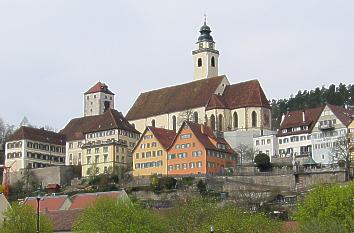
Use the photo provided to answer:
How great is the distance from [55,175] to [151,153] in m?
15.0

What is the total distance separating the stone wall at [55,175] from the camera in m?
117

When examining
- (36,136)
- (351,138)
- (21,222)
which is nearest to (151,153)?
(36,136)

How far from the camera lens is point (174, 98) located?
A: 132 metres

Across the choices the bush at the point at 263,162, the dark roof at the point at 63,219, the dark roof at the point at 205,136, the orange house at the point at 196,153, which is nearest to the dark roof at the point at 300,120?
the dark roof at the point at 205,136

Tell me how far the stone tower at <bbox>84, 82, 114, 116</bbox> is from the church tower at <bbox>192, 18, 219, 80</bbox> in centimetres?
1828

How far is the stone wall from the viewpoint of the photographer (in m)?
117

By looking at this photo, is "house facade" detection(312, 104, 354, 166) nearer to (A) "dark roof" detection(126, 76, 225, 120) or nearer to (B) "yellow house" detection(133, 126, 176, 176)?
(B) "yellow house" detection(133, 126, 176, 176)

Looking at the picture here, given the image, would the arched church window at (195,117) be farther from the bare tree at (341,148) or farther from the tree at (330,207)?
the tree at (330,207)

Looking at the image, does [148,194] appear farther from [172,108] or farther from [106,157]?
[172,108]

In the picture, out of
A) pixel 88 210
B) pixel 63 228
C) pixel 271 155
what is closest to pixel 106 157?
pixel 271 155

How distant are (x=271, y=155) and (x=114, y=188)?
76.3ft

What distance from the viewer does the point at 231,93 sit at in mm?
124875

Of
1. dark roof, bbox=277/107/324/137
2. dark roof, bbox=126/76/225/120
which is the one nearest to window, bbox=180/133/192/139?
dark roof, bbox=277/107/324/137

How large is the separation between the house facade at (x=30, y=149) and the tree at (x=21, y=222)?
201 ft
